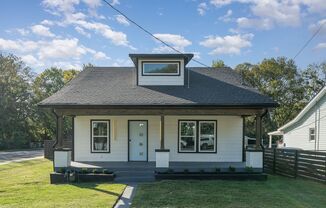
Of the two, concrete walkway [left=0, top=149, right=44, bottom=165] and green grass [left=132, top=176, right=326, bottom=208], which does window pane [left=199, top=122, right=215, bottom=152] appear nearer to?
green grass [left=132, top=176, right=326, bottom=208]

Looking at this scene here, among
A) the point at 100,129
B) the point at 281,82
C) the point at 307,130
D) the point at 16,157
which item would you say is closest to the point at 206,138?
the point at 100,129

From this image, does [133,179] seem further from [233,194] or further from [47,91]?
[47,91]

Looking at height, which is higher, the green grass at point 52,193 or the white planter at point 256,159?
the white planter at point 256,159

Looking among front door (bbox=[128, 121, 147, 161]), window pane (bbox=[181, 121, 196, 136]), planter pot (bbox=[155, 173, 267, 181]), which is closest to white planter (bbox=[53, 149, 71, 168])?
front door (bbox=[128, 121, 147, 161])

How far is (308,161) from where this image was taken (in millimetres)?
13156

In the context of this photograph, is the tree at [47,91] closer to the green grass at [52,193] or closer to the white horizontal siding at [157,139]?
the white horizontal siding at [157,139]

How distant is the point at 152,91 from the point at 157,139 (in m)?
2.31

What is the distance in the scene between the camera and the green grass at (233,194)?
886cm

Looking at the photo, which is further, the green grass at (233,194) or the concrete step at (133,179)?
the concrete step at (133,179)

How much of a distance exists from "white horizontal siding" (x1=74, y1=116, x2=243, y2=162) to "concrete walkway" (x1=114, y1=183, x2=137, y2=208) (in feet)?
14.7

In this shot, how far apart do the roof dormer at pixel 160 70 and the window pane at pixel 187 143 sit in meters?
2.64

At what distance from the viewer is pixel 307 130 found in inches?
961

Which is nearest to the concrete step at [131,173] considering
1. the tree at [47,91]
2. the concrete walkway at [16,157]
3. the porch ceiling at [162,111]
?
the porch ceiling at [162,111]

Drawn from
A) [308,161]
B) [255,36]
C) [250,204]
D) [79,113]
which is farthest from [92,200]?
[255,36]
